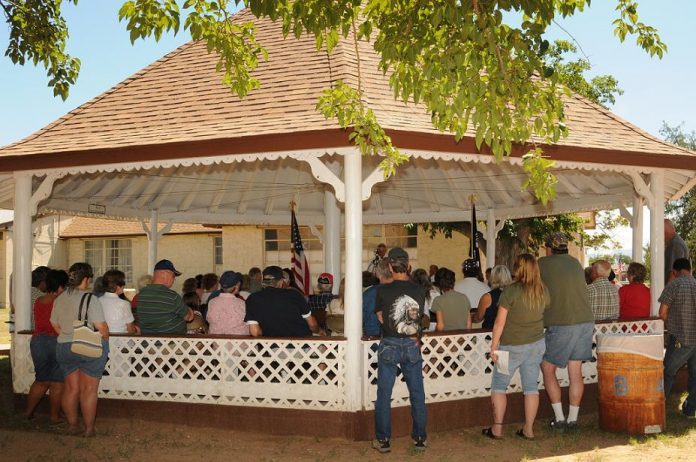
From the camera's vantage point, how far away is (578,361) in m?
9.41

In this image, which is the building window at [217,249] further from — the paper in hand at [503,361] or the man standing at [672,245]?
the paper in hand at [503,361]

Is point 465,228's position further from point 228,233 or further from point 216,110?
point 216,110

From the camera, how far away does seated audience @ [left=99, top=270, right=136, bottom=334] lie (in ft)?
32.5

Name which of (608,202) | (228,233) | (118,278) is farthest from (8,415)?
(228,233)

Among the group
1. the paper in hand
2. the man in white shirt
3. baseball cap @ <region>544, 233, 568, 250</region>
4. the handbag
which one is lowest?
the paper in hand

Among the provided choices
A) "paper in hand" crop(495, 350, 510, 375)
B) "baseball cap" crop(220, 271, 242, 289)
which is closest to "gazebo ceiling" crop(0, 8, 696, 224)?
"baseball cap" crop(220, 271, 242, 289)

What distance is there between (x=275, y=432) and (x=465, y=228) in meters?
17.9

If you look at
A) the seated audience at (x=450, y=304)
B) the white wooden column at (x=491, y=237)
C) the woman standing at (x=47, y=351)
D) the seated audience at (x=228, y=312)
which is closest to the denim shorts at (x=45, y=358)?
the woman standing at (x=47, y=351)

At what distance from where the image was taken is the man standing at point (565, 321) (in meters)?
9.27

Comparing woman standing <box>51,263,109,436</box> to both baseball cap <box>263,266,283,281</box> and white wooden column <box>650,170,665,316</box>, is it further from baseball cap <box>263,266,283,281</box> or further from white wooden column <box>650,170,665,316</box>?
white wooden column <box>650,170,665,316</box>

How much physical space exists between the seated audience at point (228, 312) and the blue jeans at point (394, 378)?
6.66 feet

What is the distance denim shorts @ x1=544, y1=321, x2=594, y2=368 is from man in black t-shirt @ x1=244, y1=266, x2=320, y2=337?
262 centimetres

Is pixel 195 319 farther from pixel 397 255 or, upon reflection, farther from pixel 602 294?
pixel 602 294

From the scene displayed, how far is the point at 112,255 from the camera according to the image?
1404 inches
